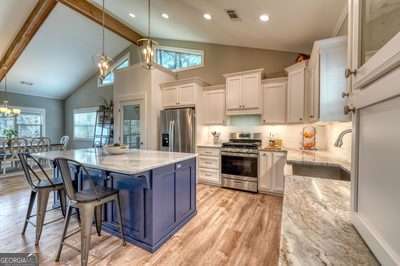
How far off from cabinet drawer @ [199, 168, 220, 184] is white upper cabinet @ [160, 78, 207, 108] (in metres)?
1.60

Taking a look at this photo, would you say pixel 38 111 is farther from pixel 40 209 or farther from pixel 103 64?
pixel 40 209

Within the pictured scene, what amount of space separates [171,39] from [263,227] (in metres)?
5.36

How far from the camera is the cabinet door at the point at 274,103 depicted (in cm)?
371

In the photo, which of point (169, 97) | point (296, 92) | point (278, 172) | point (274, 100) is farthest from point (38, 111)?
point (296, 92)

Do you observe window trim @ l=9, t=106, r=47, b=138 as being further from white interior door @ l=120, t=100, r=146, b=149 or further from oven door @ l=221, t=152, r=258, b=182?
oven door @ l=221, t=152, r=258, b=182

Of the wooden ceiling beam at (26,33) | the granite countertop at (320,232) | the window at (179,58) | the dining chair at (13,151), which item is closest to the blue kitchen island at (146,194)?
the granite countertop at (320,232)

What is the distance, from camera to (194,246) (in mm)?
2098

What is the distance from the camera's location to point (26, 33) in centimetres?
475

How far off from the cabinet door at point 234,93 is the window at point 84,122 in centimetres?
570

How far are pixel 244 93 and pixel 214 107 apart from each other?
2.68ft

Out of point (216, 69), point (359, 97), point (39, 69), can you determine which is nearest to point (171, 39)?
point (216, 69)

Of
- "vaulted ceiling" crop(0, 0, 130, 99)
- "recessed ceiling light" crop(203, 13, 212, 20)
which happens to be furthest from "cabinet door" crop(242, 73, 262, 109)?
"vaulted ceiling" crop(0, 0, 130, 99)

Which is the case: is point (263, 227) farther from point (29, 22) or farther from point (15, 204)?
point (29, 22)

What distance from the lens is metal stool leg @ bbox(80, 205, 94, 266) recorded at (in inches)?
67.1
